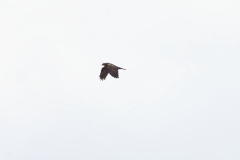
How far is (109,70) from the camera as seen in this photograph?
184 metres

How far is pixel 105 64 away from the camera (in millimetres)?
184125

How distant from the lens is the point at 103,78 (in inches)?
7279

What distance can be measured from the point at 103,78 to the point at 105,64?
2.04 meters

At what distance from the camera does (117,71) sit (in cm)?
18338

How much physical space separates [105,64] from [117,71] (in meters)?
2.01

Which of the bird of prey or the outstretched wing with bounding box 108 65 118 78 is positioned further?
the bird of prey

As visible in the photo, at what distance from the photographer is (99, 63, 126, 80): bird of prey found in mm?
183250

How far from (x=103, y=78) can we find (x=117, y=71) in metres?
2.59

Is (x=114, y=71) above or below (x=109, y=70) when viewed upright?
below

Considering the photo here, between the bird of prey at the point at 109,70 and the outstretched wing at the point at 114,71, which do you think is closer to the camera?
the outstretched wing at the point at 114,71

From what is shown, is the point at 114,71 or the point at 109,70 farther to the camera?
the point at 109,70

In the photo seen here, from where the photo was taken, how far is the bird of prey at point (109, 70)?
183 meters
